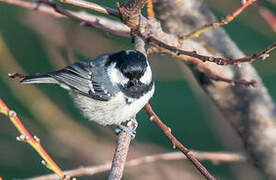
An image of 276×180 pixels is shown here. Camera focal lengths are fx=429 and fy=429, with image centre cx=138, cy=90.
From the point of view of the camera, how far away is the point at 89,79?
280 centimetres

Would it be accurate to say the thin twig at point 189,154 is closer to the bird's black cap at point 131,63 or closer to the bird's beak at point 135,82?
the bird's black cap at point 131,63

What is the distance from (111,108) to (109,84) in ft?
0.59

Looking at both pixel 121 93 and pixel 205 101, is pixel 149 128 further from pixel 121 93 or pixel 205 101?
pixel 121 93

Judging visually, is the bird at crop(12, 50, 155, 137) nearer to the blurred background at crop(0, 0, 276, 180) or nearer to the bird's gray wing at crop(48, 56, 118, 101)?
the bird's gray wing at crop(48, 56, 118, 101)

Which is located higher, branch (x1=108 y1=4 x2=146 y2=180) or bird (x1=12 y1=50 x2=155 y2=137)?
bird (x1=12 y1=50 x2=155 y2=137)

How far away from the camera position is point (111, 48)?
3.55 metres

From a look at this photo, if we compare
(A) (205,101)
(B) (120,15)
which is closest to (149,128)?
(A) (205,101)

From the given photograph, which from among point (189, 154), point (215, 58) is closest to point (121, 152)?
point (189, 154)

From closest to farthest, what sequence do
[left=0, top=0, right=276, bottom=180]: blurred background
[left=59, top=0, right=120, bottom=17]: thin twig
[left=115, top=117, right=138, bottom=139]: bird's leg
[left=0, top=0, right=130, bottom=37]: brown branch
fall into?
[left=59, top=0, right=120, bottom=17]: thin twig, [left=115, top=117, right=138, bottom=139]: bird's leg, [left=0, top=0, right=130, bottom=37]: brown branch, [left=0, top=0, right=276, bottom=180]: blurred background

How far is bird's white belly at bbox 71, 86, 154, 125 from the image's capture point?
2469 mm

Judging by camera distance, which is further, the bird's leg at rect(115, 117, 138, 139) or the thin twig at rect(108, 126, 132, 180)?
the bird's leg at rect(115, 117, 138, 139)

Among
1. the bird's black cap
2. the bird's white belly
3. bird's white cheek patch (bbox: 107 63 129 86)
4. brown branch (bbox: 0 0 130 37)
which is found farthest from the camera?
bird's white cheek patch (bbox: 107 63 129 86)

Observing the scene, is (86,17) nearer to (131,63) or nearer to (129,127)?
(131,63)

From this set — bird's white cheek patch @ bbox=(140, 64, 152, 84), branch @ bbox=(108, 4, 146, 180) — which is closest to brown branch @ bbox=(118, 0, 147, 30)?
branch @ bbox=(108, 4, 146, 180)
